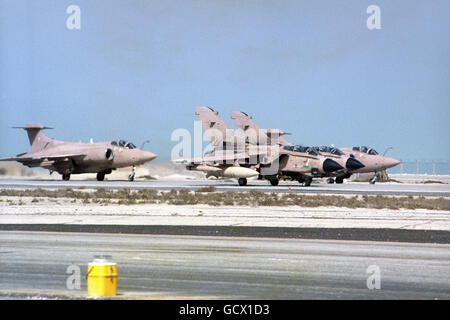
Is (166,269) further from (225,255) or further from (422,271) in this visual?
(422,271)

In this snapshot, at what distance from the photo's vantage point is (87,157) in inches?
2099

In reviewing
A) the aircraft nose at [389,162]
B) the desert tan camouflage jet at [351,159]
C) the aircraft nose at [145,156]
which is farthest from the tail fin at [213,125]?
the aircraft nose at [389,162]

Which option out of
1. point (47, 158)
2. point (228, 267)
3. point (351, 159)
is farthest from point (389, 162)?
point (228, 267)

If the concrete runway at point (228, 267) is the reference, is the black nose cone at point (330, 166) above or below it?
above

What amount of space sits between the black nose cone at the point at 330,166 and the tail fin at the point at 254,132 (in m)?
6.14

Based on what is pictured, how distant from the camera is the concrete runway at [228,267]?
28.5 ft

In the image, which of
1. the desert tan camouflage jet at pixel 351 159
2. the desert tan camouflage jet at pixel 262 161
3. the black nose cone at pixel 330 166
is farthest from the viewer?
the desert tan camouflage jet at pixel 351 159

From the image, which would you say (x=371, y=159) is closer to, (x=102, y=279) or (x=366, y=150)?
(x=366, y=150)

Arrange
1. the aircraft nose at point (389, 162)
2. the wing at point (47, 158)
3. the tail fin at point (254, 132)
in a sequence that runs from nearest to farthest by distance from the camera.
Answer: the tail fin at point (254, 132) < the aircraft nose at point (389, 162) < the wing at point (47, 158)

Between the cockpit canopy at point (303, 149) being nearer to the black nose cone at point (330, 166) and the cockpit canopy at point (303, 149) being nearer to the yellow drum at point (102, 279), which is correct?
the black nose cone at point (330, 166)

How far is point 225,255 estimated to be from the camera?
39.7ft

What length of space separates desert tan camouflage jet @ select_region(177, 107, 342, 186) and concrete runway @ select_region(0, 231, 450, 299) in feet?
92.6

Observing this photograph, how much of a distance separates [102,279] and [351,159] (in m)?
38.8

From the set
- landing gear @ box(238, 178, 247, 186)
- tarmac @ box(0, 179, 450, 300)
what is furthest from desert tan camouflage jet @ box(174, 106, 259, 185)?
tarmac @ box(0, 179, 450, 300)
